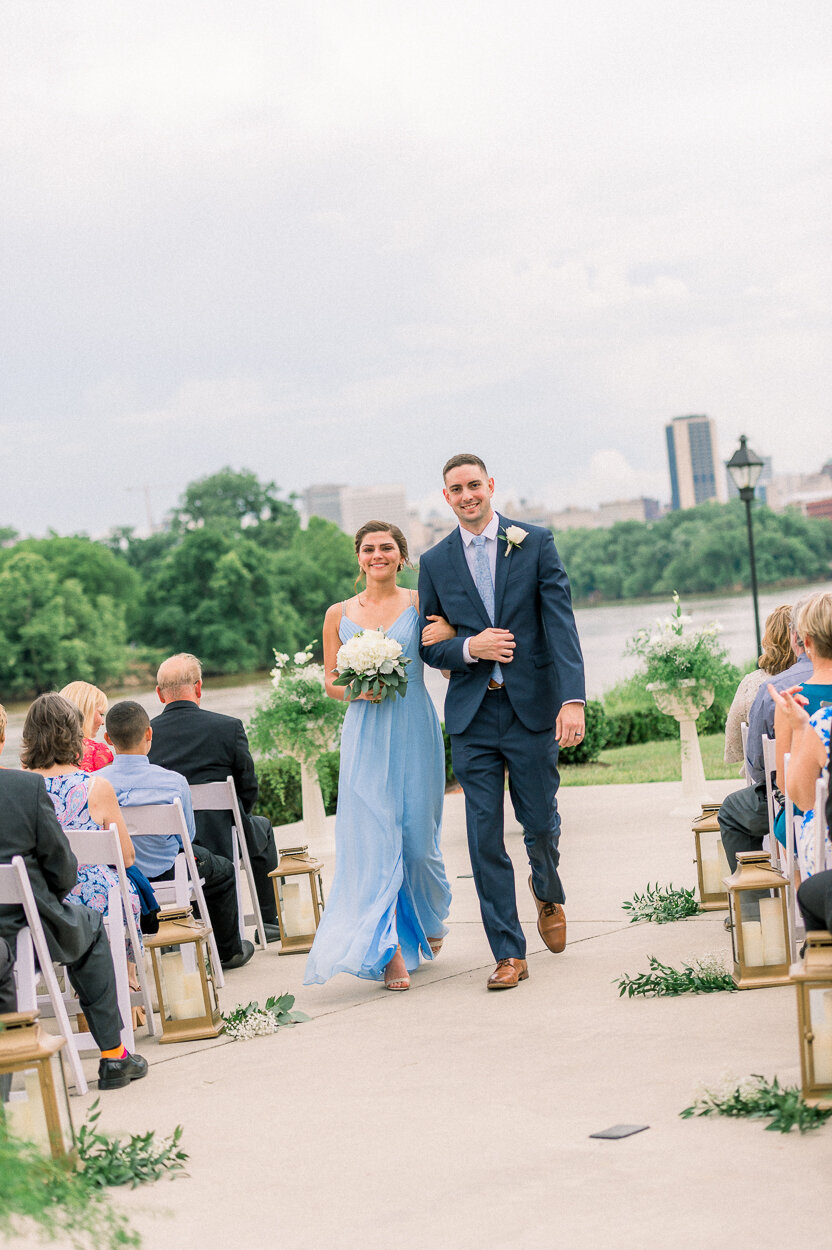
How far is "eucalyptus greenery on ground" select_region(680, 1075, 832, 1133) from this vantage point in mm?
3629

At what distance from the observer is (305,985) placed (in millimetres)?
5727

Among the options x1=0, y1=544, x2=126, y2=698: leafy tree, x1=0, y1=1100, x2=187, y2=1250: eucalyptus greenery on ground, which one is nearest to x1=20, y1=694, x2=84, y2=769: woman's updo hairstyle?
x1=0, y1=1100, x2=187, y2=1250: eucalyptus greenery on ground

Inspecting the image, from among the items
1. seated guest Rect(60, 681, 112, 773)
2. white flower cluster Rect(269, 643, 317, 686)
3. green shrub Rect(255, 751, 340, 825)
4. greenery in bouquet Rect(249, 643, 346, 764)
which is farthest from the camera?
green shrub Rect(255, 751, 340, 825)

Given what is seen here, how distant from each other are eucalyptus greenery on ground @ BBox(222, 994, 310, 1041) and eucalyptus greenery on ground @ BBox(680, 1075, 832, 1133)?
1978 millimetres

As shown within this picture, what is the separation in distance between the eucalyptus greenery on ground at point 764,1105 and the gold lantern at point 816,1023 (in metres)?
0.05

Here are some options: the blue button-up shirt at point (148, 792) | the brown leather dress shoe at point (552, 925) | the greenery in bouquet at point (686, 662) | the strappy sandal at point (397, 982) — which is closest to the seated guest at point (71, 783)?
the blue button-up shirt at point (148, 792)

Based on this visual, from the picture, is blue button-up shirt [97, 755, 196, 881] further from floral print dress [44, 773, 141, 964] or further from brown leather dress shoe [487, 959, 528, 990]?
brown leather dress shoe [487, 959, 528, 990]

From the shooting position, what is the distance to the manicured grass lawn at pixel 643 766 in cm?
1365

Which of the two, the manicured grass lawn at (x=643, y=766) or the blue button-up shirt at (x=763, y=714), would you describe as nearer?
the blue button-up shirt at (x=763, y=714)

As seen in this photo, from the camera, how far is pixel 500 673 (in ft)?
18.8

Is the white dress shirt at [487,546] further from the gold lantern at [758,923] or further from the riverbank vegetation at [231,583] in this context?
the riverbank vegetation at [231,583]

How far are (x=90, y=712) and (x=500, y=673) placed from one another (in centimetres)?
206

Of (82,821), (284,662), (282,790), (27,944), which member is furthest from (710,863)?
(282,790)

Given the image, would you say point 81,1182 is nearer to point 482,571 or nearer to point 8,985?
point 8,985
